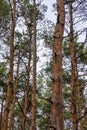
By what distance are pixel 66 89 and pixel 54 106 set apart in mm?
15370

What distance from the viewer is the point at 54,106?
3.59m

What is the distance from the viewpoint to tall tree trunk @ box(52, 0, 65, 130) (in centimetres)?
350

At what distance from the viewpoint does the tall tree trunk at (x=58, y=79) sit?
3504 mm

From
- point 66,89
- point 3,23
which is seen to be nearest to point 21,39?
point 3,23

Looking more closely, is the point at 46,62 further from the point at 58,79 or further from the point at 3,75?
the point at 58,79

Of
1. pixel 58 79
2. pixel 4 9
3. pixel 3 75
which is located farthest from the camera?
pixel 3 75

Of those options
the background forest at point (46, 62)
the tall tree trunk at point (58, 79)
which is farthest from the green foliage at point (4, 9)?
the tall tree trunk at point (58, 79)

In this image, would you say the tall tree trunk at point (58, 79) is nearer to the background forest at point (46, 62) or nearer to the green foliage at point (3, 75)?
the background forest at point (46, 62)

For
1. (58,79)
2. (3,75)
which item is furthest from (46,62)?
(58,79)

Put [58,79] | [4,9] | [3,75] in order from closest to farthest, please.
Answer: [58,79] → [4,9] → [3,75]

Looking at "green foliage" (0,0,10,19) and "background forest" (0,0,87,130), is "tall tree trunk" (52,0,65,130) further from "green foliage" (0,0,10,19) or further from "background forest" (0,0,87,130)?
"green foliage" (0,0,10,19)

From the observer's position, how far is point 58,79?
3.75 metres

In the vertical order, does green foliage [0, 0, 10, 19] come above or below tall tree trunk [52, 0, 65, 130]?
above

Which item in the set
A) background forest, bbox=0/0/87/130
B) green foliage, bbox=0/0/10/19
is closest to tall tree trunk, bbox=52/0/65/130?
background forest, bbox=0/0/87/130
